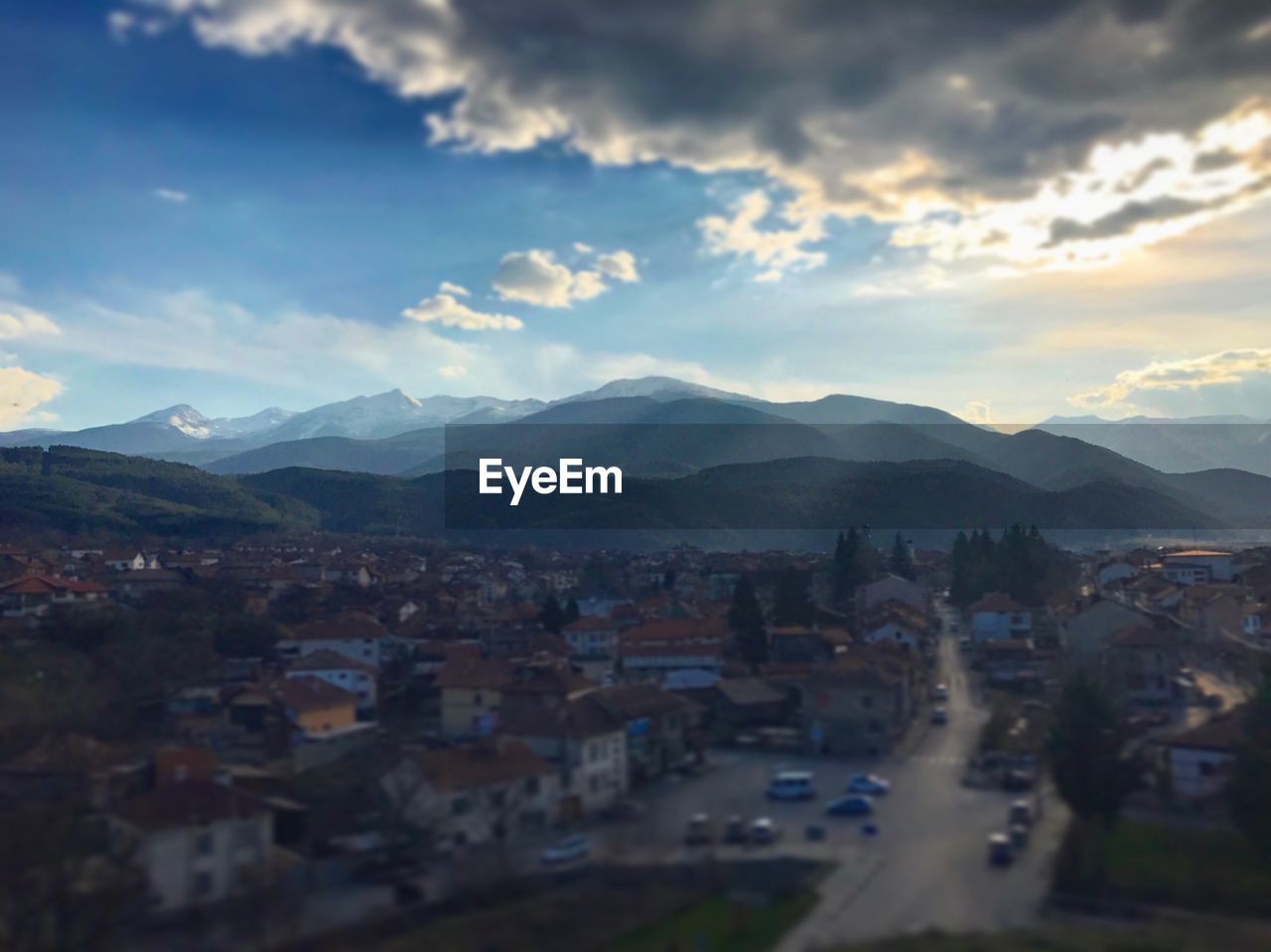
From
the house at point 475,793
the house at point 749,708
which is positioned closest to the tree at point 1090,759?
the house at point 475,793

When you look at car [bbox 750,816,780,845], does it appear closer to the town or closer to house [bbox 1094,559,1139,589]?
the town

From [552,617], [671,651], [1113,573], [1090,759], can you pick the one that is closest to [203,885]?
[1090,759]

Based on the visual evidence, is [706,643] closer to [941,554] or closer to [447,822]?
[447,822]

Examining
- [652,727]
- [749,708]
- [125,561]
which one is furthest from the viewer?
[125,561]

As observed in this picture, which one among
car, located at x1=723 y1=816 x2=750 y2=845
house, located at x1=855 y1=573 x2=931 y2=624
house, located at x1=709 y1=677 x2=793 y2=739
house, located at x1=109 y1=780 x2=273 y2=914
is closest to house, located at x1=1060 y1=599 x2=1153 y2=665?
house, located at x1=709 y1=677 x2=793 y2=739

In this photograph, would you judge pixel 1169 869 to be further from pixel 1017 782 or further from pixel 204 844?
pixel 204 844

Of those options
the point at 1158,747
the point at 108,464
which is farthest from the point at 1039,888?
the point at 108,464
